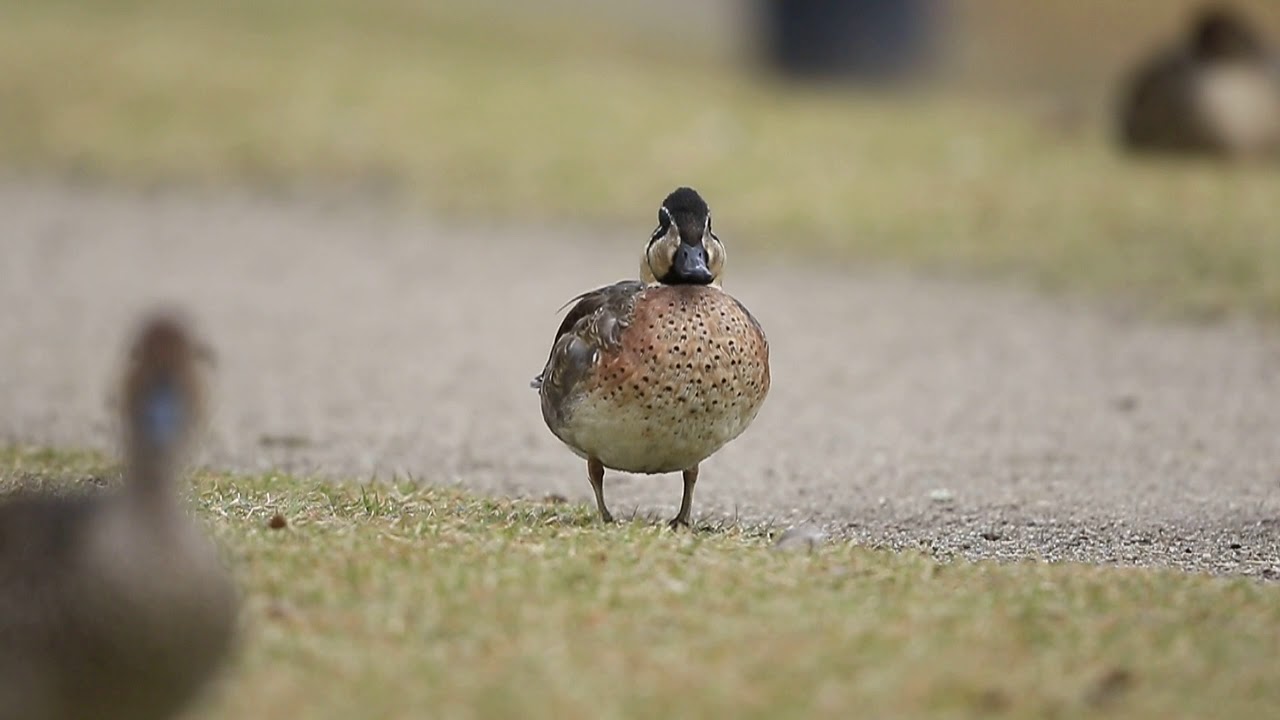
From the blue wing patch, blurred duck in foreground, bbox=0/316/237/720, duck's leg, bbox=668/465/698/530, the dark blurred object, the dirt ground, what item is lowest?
the dirt ground

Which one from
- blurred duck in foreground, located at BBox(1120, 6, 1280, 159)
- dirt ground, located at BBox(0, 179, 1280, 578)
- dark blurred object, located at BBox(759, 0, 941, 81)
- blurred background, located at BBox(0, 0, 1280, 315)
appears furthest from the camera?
dark blurred object, located at BBox(759, 0, 941, 81)

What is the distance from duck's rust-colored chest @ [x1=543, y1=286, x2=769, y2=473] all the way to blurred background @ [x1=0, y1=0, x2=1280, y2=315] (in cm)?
626

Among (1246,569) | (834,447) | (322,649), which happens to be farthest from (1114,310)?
(322,649)

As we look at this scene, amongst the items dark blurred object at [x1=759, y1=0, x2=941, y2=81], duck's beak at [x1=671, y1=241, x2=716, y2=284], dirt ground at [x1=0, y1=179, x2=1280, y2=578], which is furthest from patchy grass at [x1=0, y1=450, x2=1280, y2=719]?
dark blurred object at [x1=759, y1=0, x2=941, y2=81]

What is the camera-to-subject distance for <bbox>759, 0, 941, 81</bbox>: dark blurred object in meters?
21.6

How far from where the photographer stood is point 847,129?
18.0m

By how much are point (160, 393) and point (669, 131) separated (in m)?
13.5

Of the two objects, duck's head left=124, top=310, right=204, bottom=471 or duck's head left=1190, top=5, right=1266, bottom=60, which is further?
duck's head left=1190, top=5, right=1266, bottom=60

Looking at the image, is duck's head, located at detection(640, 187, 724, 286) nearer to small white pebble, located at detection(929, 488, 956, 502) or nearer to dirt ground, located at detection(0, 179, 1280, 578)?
dirt ground, located at detection(0, 179, 1280, 578)

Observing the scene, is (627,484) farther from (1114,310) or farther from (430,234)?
(430,234)

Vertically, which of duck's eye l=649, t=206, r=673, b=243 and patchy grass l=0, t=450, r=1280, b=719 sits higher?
duck's eye l=649, t=206, r=673, b=243

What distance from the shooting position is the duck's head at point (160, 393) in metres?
3.90

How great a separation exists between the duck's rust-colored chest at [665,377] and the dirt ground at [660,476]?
81 cm

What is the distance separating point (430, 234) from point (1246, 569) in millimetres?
9489
